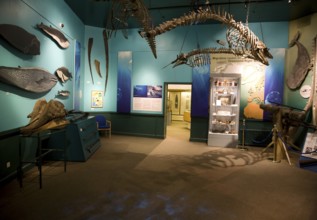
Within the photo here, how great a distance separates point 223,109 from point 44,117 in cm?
598

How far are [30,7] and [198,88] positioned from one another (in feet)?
18.4

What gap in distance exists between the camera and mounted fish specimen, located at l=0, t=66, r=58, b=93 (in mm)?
4013

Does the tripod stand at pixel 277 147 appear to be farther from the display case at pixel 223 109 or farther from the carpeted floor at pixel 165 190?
the display case at pixel 223 109

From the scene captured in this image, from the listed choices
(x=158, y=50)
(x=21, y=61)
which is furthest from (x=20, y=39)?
(x=158, y=50)

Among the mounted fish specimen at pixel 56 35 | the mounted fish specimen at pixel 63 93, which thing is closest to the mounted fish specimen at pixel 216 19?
the mounted fish specimen at pixel 56 35

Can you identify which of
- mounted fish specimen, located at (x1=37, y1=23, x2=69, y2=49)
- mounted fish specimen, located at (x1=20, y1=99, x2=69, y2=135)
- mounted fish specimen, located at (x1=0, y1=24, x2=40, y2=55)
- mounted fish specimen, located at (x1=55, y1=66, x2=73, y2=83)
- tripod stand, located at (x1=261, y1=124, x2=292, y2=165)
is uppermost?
mounted fish specimen, located at (x1=37, y1=23, x2=69, y2=49)

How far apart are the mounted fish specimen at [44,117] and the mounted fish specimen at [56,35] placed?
214 cm

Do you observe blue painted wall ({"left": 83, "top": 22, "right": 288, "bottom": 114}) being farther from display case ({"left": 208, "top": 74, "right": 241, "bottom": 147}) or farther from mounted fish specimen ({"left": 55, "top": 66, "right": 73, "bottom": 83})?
mounted fish specimen ({"left": 55, "top": 66, "right": 73, "bottom": 83})

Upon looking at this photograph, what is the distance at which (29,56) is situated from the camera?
15.5 ft

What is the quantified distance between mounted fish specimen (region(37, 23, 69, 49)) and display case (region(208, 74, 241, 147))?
480 centimetres

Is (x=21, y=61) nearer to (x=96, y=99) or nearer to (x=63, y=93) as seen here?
(x=63, y=93)

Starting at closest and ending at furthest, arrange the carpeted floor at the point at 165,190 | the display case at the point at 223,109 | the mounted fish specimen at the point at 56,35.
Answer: the carpeted floor at the point at 165,190 < the mounted fish specimen at the point at 56,35 < the display case at the point at 223,109

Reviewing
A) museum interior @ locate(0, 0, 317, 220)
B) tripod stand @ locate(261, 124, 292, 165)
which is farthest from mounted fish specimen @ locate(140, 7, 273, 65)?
tripod stand @ locate(261, 124, 292, 165)

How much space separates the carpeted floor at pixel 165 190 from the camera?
10.3 feet
